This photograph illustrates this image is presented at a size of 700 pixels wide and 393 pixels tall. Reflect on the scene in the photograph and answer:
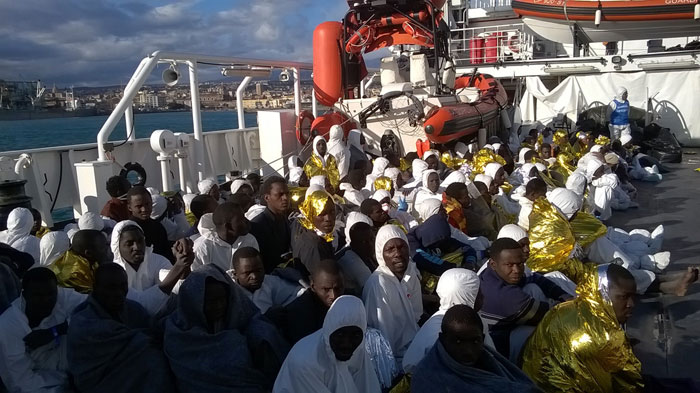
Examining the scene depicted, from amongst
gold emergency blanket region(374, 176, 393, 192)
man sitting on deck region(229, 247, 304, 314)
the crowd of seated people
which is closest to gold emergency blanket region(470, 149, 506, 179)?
gold emergency blanket region(374, 176, 393, 192)

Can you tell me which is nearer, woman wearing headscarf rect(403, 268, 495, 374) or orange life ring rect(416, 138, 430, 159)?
woman wearing headscarf rect(403, 268, 495, 374)

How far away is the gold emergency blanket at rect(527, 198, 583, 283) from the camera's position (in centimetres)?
387

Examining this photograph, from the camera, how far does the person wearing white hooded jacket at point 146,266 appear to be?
2.84 m

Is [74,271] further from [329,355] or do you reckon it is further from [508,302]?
[508,302]

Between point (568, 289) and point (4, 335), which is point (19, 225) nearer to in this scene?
point (4, 335)

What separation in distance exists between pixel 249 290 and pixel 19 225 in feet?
6.50

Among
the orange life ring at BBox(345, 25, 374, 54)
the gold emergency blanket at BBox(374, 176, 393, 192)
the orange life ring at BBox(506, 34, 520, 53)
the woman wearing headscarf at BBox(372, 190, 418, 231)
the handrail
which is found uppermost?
the orange life ring at BBox(506, 34, 520, 53)

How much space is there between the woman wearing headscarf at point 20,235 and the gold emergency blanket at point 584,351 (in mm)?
3277

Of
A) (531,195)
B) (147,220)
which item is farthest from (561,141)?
(147,220)

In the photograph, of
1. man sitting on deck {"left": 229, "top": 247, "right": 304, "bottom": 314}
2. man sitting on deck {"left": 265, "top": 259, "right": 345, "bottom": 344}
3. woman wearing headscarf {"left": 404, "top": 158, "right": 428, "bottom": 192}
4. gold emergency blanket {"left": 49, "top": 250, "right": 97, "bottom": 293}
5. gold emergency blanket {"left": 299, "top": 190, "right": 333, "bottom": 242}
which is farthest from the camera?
woman wearing headscarf {"left": 404, "top": 158, "right": 428, "bottom": 192}

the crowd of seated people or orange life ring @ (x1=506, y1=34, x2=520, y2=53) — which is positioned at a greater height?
orange life ring @ (x1=506, y1=34, x2=520, y2=53)

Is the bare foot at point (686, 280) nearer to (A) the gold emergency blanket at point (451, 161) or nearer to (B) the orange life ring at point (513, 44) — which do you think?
(A) the gold emergency blanket at point (451, 161)

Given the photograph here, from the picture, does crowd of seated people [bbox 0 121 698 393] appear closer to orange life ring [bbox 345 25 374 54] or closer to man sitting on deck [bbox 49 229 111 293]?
man sitting on deck [bbox 49 229 111 293]

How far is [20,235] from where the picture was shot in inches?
149
